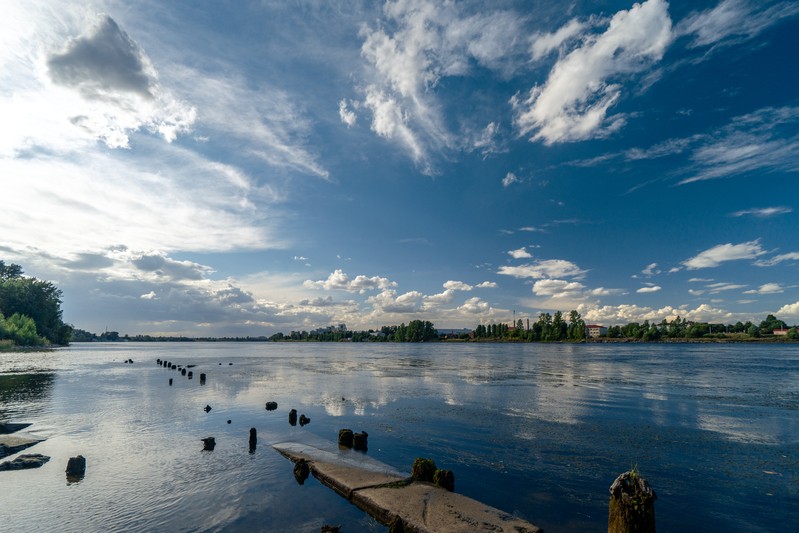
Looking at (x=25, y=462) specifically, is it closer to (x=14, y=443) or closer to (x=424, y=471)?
(x=14, y=443)

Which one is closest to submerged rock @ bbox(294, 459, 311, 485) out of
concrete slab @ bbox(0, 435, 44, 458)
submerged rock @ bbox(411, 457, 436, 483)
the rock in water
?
submerged rock @ bbox(411, 457, 436, 483)

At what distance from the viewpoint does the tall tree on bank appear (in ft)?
438

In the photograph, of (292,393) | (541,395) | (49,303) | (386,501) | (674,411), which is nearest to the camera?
(386,501)

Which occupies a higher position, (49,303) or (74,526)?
(49,303)

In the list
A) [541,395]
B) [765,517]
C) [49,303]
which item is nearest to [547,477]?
[765,517]

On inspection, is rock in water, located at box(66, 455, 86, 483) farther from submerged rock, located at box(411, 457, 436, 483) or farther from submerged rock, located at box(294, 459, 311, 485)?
submerged rock, located at box(411, 457, 436, 483)

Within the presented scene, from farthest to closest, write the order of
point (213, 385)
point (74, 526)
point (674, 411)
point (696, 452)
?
1. point (213, 385)
2. point (674, 411)
3. point (696, 452)
4. point (74, 526)

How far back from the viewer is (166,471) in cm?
1777

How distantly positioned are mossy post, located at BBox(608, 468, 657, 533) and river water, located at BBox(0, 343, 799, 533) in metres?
3.32

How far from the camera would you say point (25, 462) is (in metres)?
18.1

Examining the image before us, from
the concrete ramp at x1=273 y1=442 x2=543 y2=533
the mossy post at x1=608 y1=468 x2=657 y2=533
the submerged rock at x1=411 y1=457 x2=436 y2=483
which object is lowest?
the concrete ramp at x1=273 y1=442 x2=543 y2=533

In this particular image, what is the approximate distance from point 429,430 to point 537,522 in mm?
13209

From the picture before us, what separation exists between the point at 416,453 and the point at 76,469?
15.3 m

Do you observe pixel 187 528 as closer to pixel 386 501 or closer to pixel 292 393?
pixel 386 501
